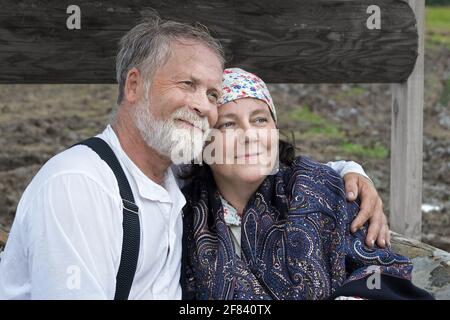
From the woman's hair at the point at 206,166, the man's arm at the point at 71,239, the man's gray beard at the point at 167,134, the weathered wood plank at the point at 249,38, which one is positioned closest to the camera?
the man's arm at the point at 71,239

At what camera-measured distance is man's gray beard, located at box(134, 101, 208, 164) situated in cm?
285

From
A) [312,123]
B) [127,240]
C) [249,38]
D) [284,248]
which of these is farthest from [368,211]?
[312,123]

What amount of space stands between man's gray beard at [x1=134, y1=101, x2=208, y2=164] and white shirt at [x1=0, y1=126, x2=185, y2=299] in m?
0.12

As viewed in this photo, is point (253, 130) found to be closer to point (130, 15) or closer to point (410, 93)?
point (130, 15)

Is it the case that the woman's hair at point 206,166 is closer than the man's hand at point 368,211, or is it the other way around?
the man's hand at point 368,211

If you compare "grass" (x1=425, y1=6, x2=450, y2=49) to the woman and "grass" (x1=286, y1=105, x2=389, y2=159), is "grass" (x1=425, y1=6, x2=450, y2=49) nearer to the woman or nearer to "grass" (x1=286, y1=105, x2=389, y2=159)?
"grass" (x1=286, y1=105, x2=389, y2=159)

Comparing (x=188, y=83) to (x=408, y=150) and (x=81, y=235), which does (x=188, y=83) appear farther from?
(x=408, y=150)

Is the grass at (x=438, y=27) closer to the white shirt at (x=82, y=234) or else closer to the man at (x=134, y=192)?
the man at (x=134, y=192)

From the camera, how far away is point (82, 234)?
2.48 m

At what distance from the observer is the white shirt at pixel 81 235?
2.45 m

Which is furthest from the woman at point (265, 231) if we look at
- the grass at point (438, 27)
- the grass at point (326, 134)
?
the grass at point (438, 27)

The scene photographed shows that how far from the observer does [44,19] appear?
3.57 meters

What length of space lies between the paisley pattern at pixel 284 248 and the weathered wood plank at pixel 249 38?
90 centimetres

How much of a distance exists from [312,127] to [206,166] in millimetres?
6851
